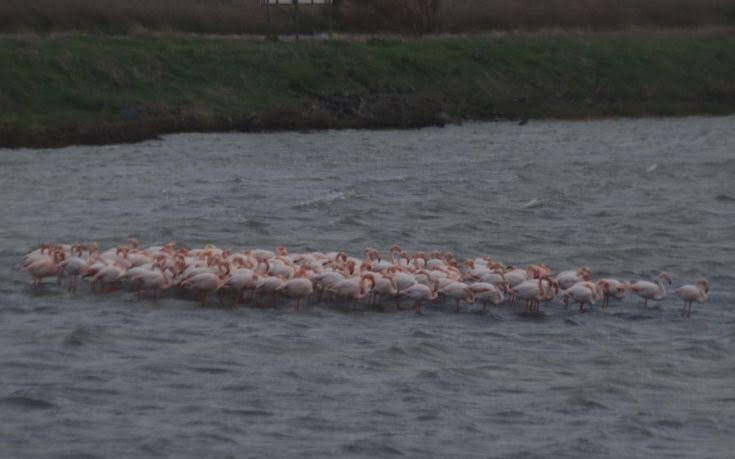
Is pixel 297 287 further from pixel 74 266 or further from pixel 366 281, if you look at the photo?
pixel 74 266

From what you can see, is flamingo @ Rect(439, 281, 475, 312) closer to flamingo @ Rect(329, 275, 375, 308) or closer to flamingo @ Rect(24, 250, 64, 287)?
flamingo @ Rect(329, 275, 375, 308)

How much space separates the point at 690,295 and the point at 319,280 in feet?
13.2

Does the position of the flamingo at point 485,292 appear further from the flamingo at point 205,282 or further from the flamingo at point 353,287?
the flamingo at point 205,282

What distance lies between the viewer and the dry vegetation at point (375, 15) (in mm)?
49500

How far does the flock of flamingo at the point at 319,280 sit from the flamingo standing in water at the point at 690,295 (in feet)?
0.04

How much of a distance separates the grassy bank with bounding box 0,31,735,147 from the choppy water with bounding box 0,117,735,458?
9.68 meters

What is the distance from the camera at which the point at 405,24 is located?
57.0 m

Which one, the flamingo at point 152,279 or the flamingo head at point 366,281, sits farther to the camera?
the flamingo at point 152,279

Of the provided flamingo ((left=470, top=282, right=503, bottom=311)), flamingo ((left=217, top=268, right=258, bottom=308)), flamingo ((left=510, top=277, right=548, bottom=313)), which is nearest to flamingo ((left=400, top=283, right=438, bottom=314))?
flamingo ((left=470, top=282, right=503, bottom=311))

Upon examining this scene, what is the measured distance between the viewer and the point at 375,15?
187 feet

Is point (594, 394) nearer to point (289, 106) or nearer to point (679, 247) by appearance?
point (679, 247)

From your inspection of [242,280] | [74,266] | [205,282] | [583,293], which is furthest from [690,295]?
[74,266]

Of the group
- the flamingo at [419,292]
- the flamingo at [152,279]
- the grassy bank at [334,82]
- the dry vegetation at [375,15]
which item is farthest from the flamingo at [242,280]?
the dry vegetation at [375,15]

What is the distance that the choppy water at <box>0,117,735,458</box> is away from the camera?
12.2 meters
